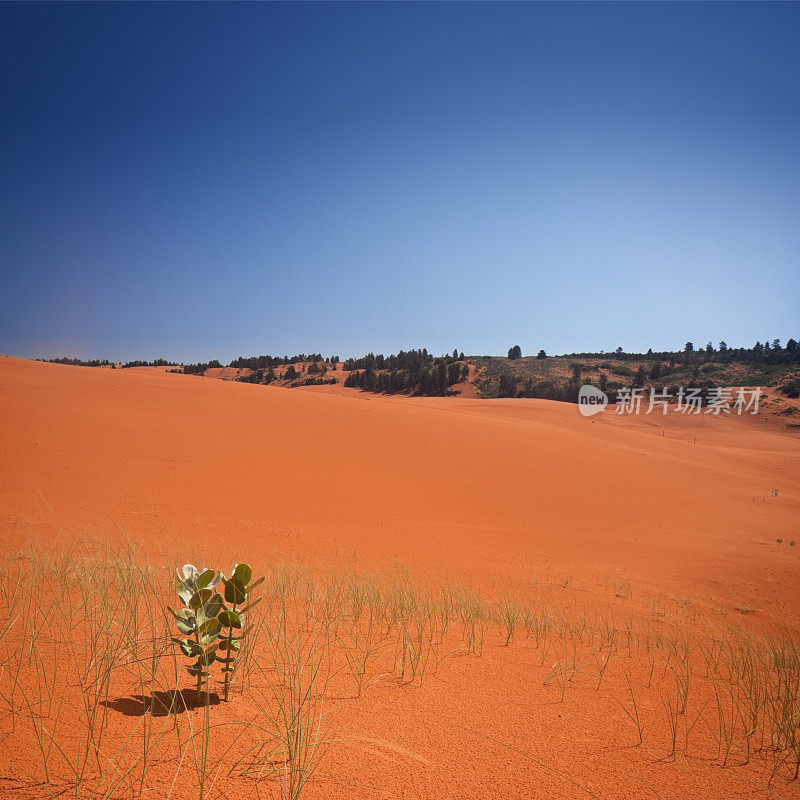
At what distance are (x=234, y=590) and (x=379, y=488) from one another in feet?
27.9

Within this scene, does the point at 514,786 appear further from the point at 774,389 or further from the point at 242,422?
the point at 774,389

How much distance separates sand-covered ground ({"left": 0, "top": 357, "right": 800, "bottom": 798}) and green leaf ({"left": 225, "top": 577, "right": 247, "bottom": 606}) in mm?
483

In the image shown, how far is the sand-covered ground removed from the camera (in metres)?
1.94

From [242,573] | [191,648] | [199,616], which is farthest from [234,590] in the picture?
[191,648]

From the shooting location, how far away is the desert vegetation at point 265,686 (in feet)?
5.65

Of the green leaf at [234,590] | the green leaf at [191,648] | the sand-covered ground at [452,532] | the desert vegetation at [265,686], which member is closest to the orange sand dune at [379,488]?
the sand-covered ground at [452,532]

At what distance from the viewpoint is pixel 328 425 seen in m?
15.2

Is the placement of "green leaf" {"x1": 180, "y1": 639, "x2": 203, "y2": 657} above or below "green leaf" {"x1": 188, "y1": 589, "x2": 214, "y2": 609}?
below

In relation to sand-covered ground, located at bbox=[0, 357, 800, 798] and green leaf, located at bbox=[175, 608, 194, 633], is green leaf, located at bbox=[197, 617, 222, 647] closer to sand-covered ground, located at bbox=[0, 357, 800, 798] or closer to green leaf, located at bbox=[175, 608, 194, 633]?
green leaf, located at bbox=[175, 608, 194, 633]

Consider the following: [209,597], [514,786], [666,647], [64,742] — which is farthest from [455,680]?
[666,647]

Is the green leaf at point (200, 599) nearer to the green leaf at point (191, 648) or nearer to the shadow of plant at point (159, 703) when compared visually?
the green leaf at point (191, 648)

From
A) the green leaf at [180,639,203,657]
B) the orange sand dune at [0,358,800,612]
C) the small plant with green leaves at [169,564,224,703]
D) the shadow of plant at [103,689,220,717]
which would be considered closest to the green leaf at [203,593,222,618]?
the small plant with green leaves at [169,564,224,703]

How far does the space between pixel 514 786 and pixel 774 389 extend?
55.7 metres

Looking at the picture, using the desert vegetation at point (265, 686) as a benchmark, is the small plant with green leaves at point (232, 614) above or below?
above
